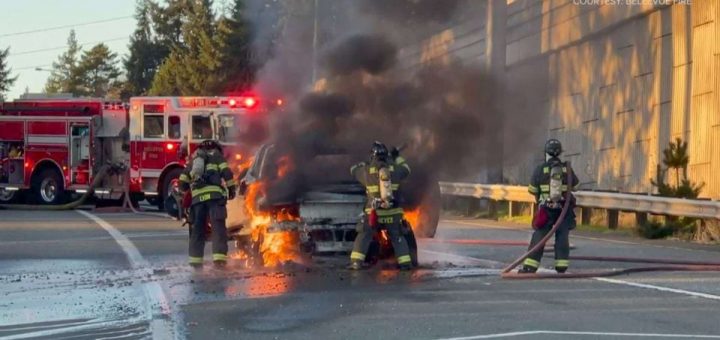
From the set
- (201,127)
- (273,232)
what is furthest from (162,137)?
(273,232)

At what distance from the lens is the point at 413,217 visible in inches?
557

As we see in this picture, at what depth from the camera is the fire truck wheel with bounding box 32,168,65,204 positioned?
28748 mm

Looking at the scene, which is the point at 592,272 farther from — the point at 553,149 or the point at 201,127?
the point at 201,127

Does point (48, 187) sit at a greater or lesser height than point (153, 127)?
lesser

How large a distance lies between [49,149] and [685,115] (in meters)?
15.5

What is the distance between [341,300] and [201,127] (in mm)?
16016

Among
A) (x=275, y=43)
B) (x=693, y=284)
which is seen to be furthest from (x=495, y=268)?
(x=275, y=43)

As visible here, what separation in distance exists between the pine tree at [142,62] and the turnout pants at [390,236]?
73918 mm

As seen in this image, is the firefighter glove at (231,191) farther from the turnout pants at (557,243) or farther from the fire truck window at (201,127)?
the fire truck window at (201,127)

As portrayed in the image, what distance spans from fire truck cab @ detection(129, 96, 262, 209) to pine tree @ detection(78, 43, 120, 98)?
82380 mm

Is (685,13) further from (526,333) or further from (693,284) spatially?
(526,333)

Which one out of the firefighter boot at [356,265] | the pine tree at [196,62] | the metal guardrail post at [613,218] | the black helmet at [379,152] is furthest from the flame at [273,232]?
the pine tree at [196,62]

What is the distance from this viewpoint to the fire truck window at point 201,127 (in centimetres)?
2550

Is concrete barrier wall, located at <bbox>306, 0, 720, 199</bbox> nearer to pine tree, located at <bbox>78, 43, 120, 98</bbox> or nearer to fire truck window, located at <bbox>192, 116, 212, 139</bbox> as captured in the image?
fire truck window, located at <bbox>192, 116, 212, 139</bbox>
